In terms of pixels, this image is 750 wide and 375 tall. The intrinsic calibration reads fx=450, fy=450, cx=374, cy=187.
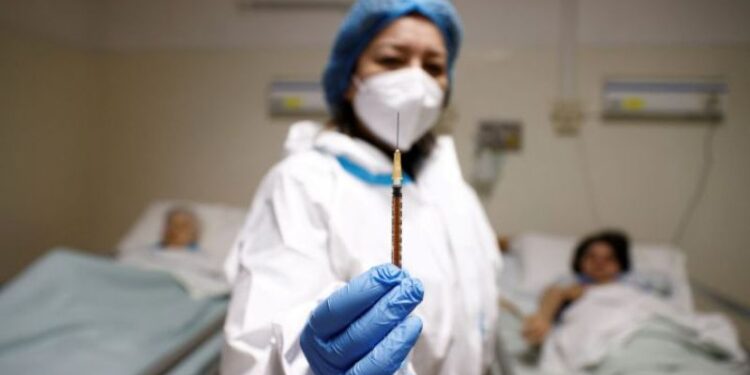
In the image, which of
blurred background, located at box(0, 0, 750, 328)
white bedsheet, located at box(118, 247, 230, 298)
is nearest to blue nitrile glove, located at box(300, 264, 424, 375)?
white bedsheet, located at box(118, 247, 230, 298)

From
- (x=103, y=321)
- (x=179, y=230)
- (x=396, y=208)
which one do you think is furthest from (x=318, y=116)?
(x=396, y=208)

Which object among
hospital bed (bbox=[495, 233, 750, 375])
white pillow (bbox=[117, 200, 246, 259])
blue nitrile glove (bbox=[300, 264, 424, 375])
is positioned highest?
blue nitrile glove (bbox=[300, 264, 424, 375])

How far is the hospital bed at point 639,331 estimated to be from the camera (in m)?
1.28

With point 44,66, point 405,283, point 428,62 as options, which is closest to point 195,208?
point 44,66

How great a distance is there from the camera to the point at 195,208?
2.50 metres

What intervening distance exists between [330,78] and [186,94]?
1749mm

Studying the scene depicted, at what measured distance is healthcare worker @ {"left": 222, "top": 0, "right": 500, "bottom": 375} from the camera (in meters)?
0.54

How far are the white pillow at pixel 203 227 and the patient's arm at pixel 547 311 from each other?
5.01 feet

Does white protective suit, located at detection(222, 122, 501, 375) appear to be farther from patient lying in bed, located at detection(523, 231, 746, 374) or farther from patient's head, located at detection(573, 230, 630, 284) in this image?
patient's head, located at detection(573, 230, 630, 284)

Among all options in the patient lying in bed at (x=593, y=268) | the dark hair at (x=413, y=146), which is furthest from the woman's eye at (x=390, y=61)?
the patient lying in bed at (x=593, y=268)

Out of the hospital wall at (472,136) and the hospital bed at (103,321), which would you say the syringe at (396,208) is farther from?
the hospital wall at (472,136)

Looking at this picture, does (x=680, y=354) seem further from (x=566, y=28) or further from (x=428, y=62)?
(x=566, y=28)

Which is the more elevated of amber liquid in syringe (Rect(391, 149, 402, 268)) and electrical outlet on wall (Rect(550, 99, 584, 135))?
electrical outlet on wall (Rect(550, 99, 584, 135))

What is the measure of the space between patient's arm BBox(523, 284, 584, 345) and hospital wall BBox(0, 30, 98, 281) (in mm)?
1787
